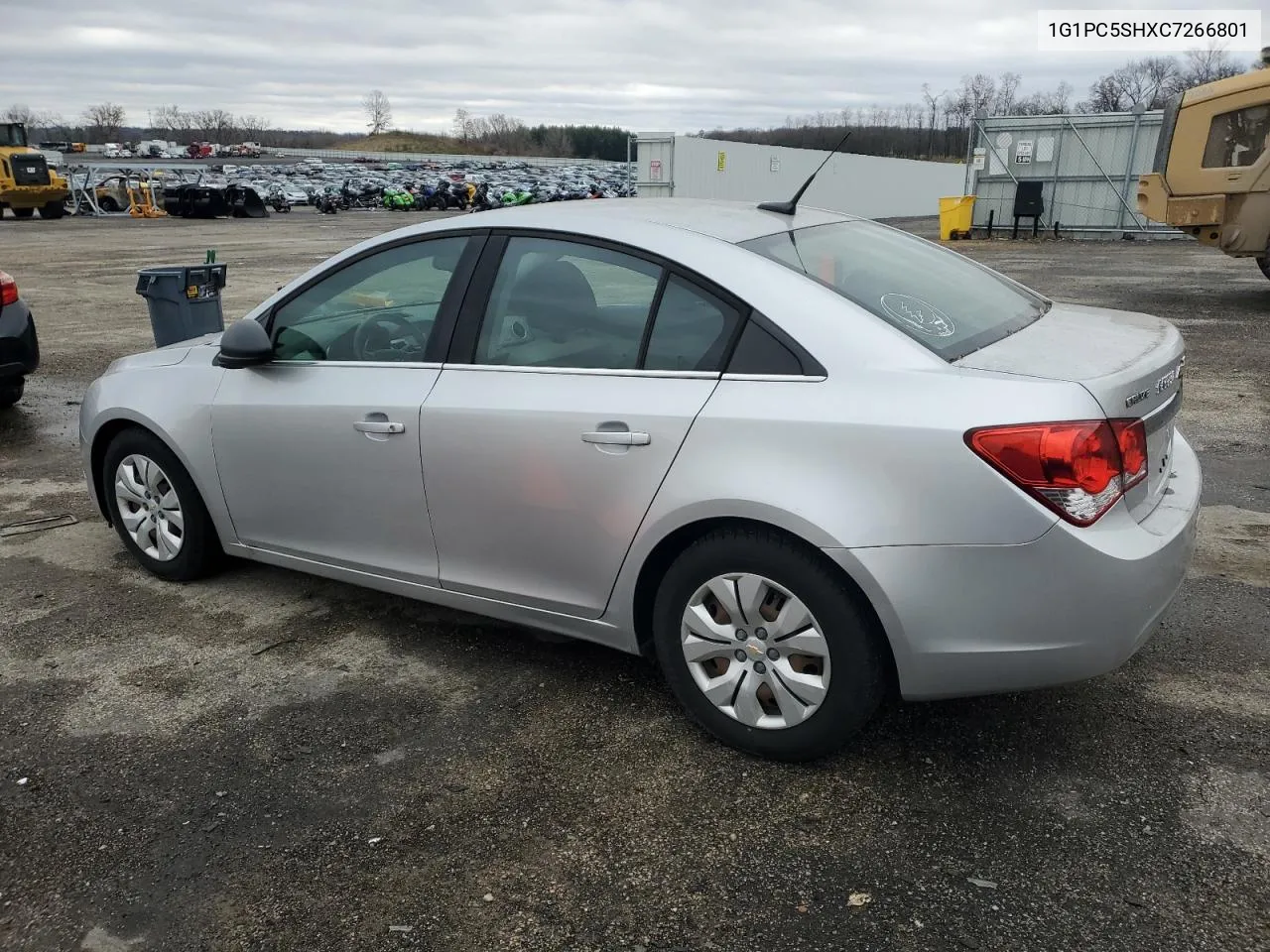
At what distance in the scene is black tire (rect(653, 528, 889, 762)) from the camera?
270 centimetres

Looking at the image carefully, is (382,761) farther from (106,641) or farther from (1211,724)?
(1211,724)

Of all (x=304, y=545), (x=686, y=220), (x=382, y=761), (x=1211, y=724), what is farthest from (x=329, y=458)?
(x=1211, y=724)

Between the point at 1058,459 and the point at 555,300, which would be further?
the point at 555,300

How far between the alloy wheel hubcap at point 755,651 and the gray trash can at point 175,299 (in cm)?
715

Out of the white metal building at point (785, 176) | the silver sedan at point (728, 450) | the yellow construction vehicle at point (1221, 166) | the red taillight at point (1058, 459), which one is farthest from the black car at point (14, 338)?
the white metal building at point (785, 176)

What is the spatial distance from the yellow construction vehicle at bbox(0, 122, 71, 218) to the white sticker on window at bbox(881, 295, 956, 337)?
124 feet

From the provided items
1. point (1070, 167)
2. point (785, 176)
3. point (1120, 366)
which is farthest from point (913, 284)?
point (785, 176)

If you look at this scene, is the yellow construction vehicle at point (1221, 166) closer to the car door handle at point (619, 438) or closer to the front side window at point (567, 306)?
the front side window at point (567, 306)

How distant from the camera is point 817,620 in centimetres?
273

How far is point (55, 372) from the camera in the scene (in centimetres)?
942

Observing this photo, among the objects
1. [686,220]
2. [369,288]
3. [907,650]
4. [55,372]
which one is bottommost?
[55,372]

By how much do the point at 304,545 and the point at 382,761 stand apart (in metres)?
1.15

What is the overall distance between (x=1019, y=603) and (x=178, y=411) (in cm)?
326

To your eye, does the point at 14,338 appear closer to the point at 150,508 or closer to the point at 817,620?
the point at 150,508
